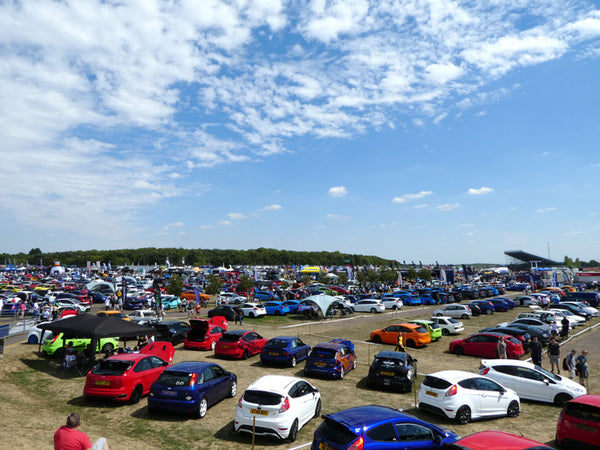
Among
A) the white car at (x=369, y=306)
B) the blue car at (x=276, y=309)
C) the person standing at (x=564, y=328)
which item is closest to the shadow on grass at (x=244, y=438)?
the person standing at (x=564, y=328)

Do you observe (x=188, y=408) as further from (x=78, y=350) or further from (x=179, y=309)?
(x=179, y=309)

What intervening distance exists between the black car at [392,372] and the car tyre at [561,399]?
4.86 metres

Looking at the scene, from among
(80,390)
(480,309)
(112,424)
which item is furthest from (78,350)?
(480,309)

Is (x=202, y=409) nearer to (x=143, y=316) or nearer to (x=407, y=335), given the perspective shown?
(x=407, y=335)

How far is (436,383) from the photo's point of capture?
11.8 metres

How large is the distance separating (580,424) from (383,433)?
5598mm

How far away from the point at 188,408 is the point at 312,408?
3.49 metres

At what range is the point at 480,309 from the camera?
1543 inches

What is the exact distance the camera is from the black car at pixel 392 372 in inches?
578

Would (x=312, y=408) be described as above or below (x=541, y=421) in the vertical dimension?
above

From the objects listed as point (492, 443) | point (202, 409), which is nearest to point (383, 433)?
point (492, 443)

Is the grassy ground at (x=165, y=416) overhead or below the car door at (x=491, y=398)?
below

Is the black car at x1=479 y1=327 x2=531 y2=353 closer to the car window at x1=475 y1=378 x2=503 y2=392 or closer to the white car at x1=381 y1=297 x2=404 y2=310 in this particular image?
the car window at x1=475 y1=378 x2=503 y2=392

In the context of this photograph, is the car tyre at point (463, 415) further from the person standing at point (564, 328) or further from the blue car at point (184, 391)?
the person standing at point (564, 328)
